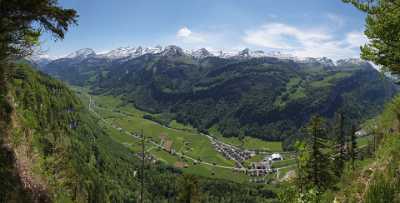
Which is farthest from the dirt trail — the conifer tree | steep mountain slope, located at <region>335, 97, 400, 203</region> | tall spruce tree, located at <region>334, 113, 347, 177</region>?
tall spruce tree, located at <region>334, 113, 347, 177</region>

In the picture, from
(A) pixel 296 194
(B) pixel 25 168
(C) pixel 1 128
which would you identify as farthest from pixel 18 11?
(A) pixel 296 194

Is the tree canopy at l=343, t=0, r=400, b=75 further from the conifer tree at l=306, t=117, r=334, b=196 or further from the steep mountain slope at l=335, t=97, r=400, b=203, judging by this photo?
Result: the conifer tree at l=306, t=117, r=334, b=196

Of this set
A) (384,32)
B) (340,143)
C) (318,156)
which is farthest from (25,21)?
(340,143)

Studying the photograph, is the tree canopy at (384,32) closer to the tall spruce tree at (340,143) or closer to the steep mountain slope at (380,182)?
the steep mountain slope at (380,182)

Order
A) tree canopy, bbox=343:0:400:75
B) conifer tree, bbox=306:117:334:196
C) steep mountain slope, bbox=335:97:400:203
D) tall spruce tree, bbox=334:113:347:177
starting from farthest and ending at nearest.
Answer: tall spruce tree, bbox=334:113:347:177 → conifer tree, bbox=306:117:334:196 → tree canopy, bbox=343:0:400:75 → steep mountain slope, bbox=335:97:400:203

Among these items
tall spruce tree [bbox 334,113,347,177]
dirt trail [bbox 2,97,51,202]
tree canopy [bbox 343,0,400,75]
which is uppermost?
tree canopy [bbox 343,0,400,75]

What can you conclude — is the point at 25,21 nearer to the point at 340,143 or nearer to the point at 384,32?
the point at 384,32

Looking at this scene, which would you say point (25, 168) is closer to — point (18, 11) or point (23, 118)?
point (23, 118)

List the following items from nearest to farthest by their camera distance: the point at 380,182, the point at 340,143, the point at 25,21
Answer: the point at 380,182
the point at 25,21
the point at 340,143

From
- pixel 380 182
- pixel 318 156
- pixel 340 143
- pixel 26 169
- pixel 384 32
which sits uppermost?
pixel 384 32

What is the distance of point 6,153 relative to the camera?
1814 cm

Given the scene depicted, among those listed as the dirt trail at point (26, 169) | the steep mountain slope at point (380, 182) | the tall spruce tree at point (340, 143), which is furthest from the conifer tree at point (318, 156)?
the dirt trail at point (26, 169)

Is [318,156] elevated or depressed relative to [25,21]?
Result: depressed


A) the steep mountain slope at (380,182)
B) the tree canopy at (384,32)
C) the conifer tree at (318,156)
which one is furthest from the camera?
the conifer tree at (318,156)
